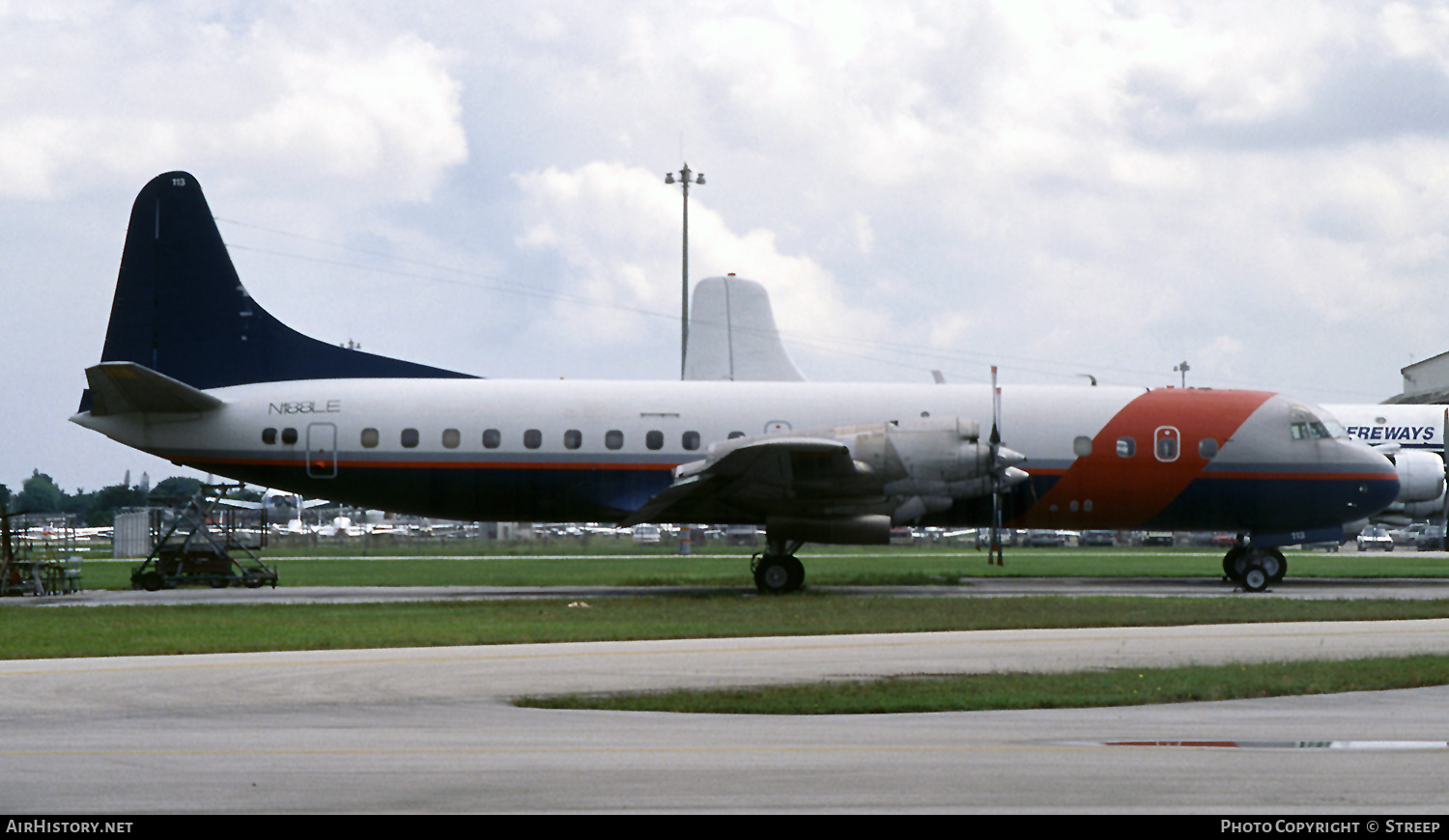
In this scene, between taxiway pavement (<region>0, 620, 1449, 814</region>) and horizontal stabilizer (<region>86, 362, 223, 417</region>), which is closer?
taxiway pavement (<region>0, 620, 1449, 814</region>)

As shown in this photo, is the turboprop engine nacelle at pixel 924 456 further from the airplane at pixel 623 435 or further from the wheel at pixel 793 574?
the wheel at pixel 793 574

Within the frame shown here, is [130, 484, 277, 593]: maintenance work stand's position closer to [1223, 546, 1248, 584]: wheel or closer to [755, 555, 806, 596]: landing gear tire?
[755, 555, 806, 596]: landing gear tire

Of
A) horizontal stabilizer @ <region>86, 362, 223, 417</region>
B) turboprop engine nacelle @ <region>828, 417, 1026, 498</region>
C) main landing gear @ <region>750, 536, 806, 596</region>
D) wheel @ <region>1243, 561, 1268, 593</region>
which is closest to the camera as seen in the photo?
turboprop engine nacelle @ <region>828, 417, 1026, 498</region>

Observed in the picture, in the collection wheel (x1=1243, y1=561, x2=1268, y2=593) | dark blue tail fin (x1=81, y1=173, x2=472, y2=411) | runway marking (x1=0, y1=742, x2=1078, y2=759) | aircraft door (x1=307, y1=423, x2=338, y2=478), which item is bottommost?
runway marking (x1=0, y1=742, x2=1078, y2=759)

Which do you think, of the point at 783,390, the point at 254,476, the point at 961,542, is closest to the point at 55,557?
the point at 254,476

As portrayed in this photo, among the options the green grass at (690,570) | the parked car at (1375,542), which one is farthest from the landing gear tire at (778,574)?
the parked car at (1375,542)

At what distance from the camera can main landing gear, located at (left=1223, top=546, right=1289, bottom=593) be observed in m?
26.9

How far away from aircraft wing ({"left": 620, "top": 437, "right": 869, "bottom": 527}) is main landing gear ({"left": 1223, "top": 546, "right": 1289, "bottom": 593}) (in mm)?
8572

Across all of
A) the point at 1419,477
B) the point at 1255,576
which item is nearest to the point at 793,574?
the point at 1255,576

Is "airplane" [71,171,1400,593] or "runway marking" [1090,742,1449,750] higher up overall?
"airplane" [71,171,1400,593]

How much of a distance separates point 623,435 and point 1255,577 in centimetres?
1289

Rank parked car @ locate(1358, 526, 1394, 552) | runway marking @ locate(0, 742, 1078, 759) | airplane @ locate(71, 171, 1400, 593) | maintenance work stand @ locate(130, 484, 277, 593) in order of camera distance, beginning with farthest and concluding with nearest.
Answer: parked car @ locate(1358, 526, 1394, 552), maintenance work stand @ locate(130, 484, 277, 593), airplane @ locate(71, 171, 1400, 593), runway marking @ locate(0, 742, 1078, 759)

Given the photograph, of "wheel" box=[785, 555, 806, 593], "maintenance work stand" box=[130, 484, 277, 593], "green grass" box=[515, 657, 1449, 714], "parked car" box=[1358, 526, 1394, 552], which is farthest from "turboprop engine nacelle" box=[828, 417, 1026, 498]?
"parked car" box=[1358, 526, 1394, 552]

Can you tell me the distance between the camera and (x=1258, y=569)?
2697 cm
